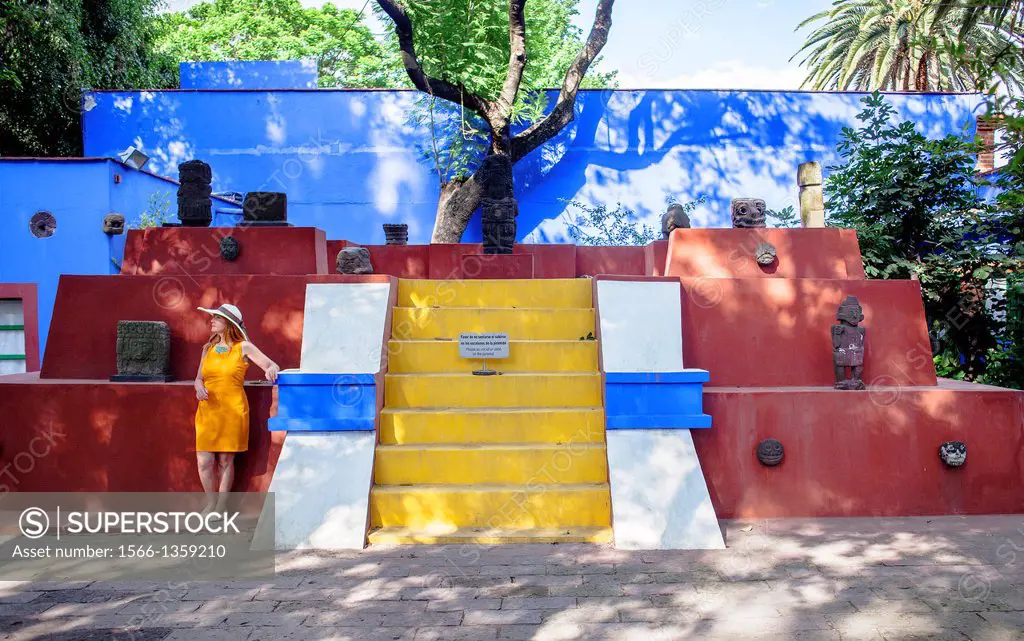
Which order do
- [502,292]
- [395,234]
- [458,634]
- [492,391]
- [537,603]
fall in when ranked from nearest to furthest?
[458,634], [537,603], [492,391], [502,292], [395,234]

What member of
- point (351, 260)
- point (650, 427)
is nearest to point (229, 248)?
point (351, 260)

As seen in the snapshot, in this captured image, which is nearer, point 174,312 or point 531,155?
point 174,312

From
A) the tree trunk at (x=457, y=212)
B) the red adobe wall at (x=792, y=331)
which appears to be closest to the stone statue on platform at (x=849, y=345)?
the red adobe wall at (x=792, y=331)

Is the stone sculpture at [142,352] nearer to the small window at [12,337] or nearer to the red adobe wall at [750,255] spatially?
the red adobe wall at [750,255]

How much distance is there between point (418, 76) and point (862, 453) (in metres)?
9.74

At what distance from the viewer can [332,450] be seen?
18.5ft

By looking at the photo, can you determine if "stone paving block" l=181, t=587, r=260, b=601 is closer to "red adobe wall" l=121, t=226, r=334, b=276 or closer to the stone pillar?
"red adobe wall" l=121, t=226, r=334, b=276

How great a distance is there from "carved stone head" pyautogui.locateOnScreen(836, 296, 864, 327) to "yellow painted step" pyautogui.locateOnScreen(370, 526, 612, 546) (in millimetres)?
2466

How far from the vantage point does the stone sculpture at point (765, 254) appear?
24.5 ft

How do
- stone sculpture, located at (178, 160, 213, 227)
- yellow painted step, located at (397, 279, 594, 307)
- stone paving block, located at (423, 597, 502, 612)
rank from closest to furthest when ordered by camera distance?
stone paving block, located at (423, 597, 502, 612)
yellow painted step, located at (397, 279, 594, 307)
stone sculpture, located at (178, 160, 213, 227)

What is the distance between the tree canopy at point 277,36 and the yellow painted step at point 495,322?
18.4 metres

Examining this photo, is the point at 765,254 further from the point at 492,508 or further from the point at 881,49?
the point at 881,49

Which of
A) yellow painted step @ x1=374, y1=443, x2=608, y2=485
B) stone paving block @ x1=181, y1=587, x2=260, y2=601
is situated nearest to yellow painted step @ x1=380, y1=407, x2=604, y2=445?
yellow painted step @ x1=374, y1=443, x2=608, y2=485

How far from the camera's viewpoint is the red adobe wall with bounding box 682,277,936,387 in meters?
6.49
